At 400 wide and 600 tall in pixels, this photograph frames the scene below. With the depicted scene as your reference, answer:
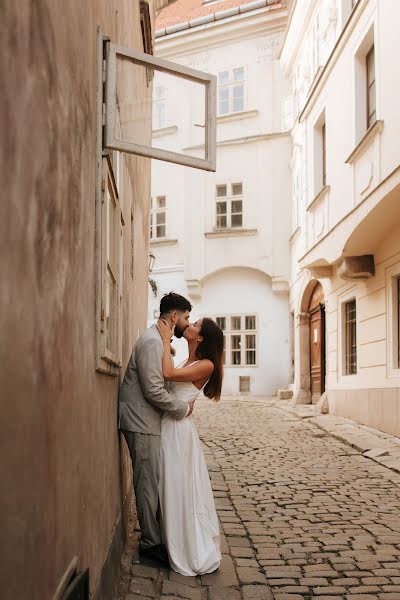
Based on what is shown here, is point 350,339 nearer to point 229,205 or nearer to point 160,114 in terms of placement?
point 229,205

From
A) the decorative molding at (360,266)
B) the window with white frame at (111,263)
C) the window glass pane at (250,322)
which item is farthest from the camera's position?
the window glass pane at (250,322)

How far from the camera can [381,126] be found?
33.9 feet

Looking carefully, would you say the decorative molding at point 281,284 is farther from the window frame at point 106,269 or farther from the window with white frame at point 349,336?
the window frame at point 106,269

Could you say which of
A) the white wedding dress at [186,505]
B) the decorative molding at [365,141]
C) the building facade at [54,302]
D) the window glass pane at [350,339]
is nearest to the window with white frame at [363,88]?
the decorative molding at [365,141]

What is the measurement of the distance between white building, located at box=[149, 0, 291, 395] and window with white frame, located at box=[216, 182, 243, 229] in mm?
31

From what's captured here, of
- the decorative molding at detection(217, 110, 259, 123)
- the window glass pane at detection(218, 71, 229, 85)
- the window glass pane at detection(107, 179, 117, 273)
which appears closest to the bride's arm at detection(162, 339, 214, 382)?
the window glass pane at detection(107, 179, 117, 273)

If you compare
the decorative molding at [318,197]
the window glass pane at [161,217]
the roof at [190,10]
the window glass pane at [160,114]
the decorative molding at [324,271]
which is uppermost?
the roof at [190,10]

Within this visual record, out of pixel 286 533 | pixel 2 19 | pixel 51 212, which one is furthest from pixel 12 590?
pixel 286 533

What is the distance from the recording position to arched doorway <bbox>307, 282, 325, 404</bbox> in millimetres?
17188

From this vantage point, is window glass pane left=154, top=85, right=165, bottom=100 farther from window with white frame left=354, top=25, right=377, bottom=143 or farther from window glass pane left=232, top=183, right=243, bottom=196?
window with white frame left=354, top=25, right=377, bottom=143

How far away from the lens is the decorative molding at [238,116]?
22.3m

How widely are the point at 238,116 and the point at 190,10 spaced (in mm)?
6054

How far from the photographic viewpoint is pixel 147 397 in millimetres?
4668

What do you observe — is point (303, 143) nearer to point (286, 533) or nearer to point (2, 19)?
point (286, 533)
